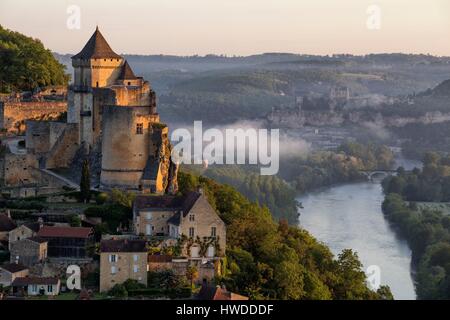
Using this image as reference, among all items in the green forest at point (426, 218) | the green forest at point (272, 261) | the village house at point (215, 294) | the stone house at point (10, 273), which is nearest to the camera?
the village house at point (215, 294)

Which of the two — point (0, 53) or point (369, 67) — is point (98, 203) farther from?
point (369, 67)

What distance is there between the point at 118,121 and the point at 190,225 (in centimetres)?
475

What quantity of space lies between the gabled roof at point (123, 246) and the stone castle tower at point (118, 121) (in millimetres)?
4208

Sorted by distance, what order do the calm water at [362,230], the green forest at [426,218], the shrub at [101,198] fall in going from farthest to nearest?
the calm water at [362,230] < the green forest at [426,218] < the shrub at [101,198]

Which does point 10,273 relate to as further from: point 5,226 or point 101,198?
point 101,198

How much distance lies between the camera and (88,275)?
27.7 metres

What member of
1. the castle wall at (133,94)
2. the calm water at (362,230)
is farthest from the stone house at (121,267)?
the calm water at (362,230)

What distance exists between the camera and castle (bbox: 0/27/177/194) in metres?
32.0

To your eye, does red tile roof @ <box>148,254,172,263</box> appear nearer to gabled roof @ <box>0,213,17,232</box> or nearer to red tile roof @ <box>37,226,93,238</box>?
Result: red tile roof @ <box>37,226,93,238</box>

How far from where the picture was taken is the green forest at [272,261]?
28672mm

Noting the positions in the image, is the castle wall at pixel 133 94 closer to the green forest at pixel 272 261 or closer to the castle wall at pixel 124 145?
the castle wall at pixel 124 145

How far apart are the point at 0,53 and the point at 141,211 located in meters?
13.8

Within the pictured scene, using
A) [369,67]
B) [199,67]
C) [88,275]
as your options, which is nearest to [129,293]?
[88,275]

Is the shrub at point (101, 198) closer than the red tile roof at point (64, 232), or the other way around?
the red tile roof at point (64, 232)
